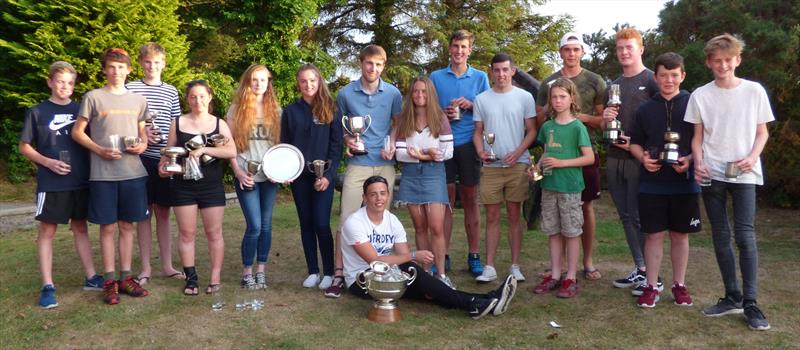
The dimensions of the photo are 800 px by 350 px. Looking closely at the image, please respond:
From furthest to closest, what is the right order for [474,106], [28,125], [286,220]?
→ [286,220], [474,106], [28,125]

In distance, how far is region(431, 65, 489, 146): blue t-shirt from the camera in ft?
18.0

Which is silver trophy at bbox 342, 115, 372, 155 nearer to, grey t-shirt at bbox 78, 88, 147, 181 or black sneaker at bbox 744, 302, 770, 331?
grey t-shirt at bbox 78, 88, 147, 181

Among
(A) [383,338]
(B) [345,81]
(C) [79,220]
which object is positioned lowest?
(A) [383,338]

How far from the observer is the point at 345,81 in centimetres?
1764

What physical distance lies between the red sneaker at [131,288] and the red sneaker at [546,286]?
3.13 metres

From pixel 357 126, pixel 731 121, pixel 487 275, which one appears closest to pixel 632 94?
pixel 731 121

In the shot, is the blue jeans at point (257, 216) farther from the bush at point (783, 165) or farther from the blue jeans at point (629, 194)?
the bush at point (783, 165)

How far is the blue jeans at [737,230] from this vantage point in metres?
4.19

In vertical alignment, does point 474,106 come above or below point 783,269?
above

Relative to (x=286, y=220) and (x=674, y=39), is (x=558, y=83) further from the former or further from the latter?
(x=674, y=39)

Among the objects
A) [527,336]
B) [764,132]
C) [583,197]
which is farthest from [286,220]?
[764,132]

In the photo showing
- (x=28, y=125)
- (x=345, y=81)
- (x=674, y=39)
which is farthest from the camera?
(x=345, y=81)

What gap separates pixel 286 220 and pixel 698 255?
224 inches

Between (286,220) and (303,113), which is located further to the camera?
(286,220)
